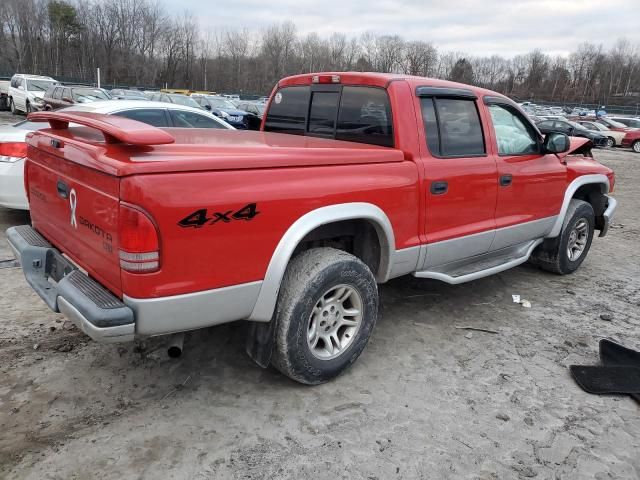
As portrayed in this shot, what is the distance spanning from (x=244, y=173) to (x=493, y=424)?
81.0 inches

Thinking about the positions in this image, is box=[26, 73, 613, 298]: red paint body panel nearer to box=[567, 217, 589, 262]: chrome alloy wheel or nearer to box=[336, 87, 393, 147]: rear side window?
box=[336, 87, 393, 147]: rear side window

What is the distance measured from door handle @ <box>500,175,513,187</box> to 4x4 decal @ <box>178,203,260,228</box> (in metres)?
2.53

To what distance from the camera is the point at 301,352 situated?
3158mm

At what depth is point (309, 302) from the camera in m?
3.10

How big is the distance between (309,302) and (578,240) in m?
4.23

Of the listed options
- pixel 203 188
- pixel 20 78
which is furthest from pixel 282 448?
pixel 20 78

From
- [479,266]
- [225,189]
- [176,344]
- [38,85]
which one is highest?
[38,85]

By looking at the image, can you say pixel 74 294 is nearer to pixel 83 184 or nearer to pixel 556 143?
pixel 83 184

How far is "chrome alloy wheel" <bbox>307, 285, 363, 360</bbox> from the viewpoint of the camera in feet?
10.8

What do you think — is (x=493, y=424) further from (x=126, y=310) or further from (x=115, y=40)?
(x=115, y=40)

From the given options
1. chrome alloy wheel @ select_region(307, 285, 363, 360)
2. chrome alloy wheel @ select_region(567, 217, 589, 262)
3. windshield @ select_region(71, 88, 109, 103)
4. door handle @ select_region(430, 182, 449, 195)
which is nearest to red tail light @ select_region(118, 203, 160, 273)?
chrome alloy wheel @ select_region(307, 285, 363, 360)

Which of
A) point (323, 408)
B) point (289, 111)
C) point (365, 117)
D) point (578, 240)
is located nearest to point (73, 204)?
point (323, 408)

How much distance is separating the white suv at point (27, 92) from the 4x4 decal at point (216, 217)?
22175mm

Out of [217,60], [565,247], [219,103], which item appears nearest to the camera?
[565,247]
